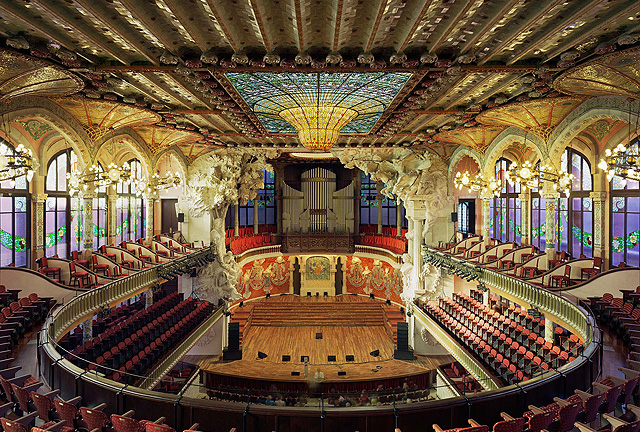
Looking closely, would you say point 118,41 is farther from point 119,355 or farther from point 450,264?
point 450,264

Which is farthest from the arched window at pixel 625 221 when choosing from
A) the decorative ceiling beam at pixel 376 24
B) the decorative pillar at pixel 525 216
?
the decorative ceiling beam at pixel 376 24

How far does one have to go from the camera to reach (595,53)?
261 inches

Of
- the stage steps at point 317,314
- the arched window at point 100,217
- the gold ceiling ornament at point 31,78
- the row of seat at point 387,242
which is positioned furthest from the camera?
the row of seat at point 387,242

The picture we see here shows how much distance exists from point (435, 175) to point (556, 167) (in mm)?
8061

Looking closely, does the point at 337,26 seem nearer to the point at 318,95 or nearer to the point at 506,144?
the point at 318,95

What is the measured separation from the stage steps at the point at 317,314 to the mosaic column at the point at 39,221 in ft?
38.2

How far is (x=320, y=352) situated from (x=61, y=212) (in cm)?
1326

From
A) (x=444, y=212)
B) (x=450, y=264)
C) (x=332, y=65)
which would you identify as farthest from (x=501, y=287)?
(x=332, y=65)

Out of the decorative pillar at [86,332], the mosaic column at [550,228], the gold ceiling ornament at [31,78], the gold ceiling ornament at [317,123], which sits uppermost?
the gold ceiling ornament at [31,78]

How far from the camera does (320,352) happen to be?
19172 millimetres

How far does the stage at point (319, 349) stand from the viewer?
54.0ft

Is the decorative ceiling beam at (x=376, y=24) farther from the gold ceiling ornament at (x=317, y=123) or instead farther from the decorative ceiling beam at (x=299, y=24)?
the gold ceiling ornament at (x=317, y=123)

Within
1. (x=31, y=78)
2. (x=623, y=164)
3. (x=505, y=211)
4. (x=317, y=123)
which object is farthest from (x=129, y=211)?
(x=623, y=164)

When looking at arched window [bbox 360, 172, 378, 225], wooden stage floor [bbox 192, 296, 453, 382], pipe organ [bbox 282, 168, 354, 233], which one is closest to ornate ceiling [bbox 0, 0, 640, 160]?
wooden stage floor [bbox 192, 296, 453, 382]
